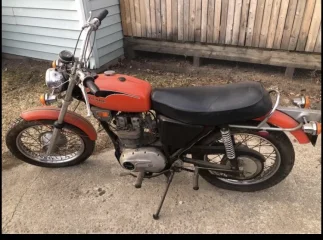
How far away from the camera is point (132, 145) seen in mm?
2234

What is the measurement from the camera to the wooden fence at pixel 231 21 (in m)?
3.75

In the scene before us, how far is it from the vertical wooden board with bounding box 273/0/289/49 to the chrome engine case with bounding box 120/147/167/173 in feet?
8.93

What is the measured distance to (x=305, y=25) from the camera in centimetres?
375

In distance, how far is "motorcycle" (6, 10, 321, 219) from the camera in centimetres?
190

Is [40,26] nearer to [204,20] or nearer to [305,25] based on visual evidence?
[204,20]

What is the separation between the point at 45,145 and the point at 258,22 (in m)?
3.13

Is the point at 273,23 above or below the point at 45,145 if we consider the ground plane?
above

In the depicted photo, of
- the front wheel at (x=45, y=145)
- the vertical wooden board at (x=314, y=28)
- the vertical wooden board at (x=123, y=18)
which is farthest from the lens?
the vertical wooden board at (x=123, y=18)

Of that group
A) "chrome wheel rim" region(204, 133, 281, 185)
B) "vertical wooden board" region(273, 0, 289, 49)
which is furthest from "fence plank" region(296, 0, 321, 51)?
"chrome wheel rim" region(204, 133, 281, 185)

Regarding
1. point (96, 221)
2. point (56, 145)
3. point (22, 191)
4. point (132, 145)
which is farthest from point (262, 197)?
point (22, 191)

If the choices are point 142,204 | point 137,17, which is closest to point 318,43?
point 137,17

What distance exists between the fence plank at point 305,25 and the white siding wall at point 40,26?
9.90 ft

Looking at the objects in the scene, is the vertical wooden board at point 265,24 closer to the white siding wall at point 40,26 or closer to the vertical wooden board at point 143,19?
the vertical wooden board at point 143,19

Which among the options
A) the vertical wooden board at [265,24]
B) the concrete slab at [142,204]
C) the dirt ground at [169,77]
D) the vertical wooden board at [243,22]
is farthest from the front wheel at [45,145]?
the vertical wooden board at [265,24]
